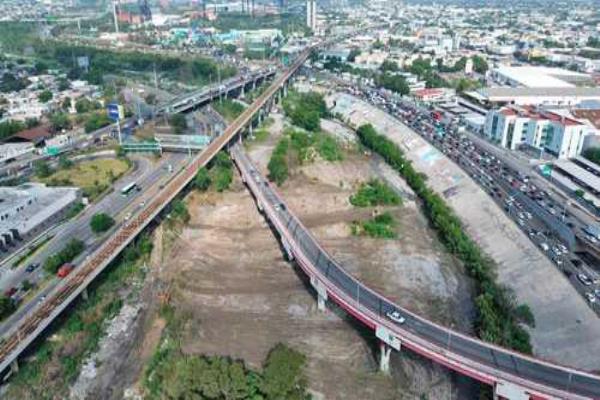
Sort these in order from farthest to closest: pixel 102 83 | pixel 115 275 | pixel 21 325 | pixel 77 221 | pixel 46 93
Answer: pixel 102 83 → pixel 46 93 → pixel 77 221 → pixel 115 275 → pixel 21 325

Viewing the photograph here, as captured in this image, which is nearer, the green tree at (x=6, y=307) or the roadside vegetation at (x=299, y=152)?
the green tree at (x=6, y=307)

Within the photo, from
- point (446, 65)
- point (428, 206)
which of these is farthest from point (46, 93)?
point (446, 65)

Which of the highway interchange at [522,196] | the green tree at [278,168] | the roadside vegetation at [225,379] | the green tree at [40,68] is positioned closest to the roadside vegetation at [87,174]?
the green tree at [278,168]

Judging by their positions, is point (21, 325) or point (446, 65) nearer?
point (21, 325)

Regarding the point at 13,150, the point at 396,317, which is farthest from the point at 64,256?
the point at 13,150

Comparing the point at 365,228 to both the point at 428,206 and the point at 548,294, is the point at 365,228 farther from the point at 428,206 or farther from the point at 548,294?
the point at 548,294

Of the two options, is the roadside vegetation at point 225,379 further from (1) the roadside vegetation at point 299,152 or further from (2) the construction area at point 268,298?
(1) the roadside vegetation at point 299,152

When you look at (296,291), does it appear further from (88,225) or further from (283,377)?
(88,225)
